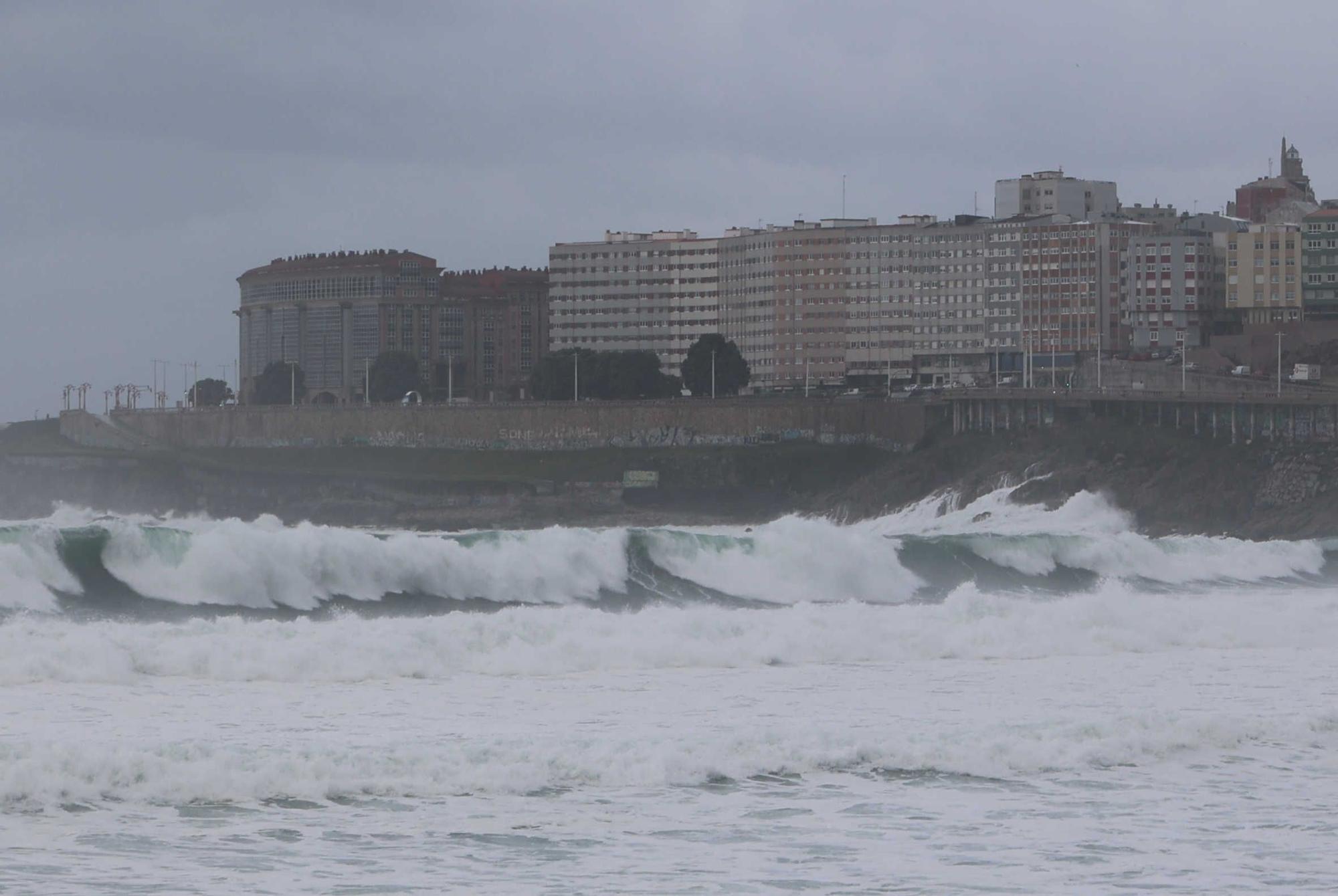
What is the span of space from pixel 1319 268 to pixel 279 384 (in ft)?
261

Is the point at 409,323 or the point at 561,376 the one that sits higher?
the point at 409,323

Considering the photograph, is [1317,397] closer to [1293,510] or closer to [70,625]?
[1293,510]

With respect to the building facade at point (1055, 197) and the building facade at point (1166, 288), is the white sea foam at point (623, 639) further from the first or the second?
the building facade at point (1055, 197)

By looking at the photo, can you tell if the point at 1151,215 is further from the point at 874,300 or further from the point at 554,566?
the point at 554,566

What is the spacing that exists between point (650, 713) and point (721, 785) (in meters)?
4.44

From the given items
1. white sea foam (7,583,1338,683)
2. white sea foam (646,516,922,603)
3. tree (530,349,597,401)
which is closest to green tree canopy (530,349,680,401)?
tree (530,349,597,401)

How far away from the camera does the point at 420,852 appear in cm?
2030

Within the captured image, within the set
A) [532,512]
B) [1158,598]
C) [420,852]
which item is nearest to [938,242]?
[532,512]

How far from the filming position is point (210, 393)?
196 metres

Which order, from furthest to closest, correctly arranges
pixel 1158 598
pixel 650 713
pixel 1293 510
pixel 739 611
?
1. pixel 1293 510
2. pixel 1158 598
3. pixel 739 611
4. pixel 650 713

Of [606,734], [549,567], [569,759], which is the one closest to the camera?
[569,759]

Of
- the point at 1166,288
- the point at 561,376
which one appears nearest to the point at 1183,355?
the point at 1166,288

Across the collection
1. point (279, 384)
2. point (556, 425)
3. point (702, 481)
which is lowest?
point (702, 481)

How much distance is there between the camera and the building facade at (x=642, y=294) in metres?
168
